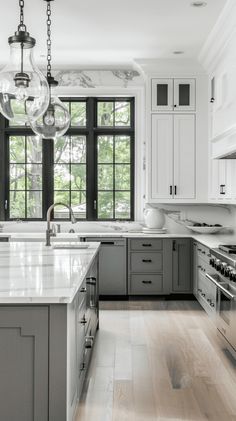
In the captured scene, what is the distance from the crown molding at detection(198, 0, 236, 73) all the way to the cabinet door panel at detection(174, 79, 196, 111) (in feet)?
0.98

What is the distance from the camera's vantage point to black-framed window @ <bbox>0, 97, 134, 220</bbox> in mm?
7598

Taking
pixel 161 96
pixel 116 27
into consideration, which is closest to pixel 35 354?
pixel 116 27

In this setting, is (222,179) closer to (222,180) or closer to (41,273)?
(222,180)

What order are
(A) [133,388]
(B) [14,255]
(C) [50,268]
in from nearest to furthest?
(C) [50,268] → (A) [133,388] → (B) [14,255]

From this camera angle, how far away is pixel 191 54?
6.68m

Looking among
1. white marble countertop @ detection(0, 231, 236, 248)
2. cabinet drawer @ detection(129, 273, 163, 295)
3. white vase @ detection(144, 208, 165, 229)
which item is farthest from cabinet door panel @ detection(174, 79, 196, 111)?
cabinet drawer @ detection(129, 273, 163, 295)

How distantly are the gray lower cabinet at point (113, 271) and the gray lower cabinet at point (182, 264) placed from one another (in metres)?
0.64

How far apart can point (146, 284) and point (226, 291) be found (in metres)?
2.62

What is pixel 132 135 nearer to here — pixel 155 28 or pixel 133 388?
pixel 155 28

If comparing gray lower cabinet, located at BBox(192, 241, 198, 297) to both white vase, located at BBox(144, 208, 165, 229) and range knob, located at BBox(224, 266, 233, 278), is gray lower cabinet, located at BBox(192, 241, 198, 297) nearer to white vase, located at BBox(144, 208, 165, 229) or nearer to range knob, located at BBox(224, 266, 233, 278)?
white vase, located at BBox(144, 208, 165, 229)

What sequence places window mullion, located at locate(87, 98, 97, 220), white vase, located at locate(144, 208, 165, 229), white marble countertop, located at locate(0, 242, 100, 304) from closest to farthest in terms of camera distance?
white marble countertop, located at locate(0, 242, 100, 304)
white vase, located at locate(144, 208, 165, 229)
window mullion, located at locate(87, 98, 97, 220)

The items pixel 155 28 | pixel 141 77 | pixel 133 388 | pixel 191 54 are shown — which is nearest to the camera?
pixel 133 388

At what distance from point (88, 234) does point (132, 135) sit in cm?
160

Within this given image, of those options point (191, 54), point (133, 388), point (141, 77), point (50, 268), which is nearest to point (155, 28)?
point (191, 54)
